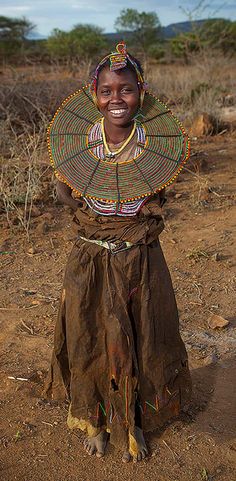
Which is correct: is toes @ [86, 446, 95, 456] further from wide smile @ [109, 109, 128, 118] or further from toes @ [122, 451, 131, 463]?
wide smile @ [109, 109, 128, 118]

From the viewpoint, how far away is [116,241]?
2.13m

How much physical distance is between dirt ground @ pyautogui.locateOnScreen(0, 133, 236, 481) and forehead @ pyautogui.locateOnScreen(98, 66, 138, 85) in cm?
153

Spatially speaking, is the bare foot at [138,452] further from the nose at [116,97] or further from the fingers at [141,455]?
the nose at [116,97]

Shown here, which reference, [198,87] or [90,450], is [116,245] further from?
[198,87]

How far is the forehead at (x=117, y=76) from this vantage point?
6.48ft

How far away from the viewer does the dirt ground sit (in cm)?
239

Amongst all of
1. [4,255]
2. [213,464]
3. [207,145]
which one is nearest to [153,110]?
[213,464]

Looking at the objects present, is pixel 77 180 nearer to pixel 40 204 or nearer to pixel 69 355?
pixel 69 355

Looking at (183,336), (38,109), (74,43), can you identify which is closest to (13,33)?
(74,43)

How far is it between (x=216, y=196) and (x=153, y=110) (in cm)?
374

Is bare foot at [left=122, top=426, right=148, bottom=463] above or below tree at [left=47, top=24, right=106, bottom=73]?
below

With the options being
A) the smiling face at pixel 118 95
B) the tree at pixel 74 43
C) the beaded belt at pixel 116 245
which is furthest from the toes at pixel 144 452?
the tree at pixel 74 43

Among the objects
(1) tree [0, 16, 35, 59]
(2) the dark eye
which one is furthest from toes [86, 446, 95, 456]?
(1) tree [0, 16, 35, 59]

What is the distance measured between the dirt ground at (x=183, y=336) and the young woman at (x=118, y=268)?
137mm
